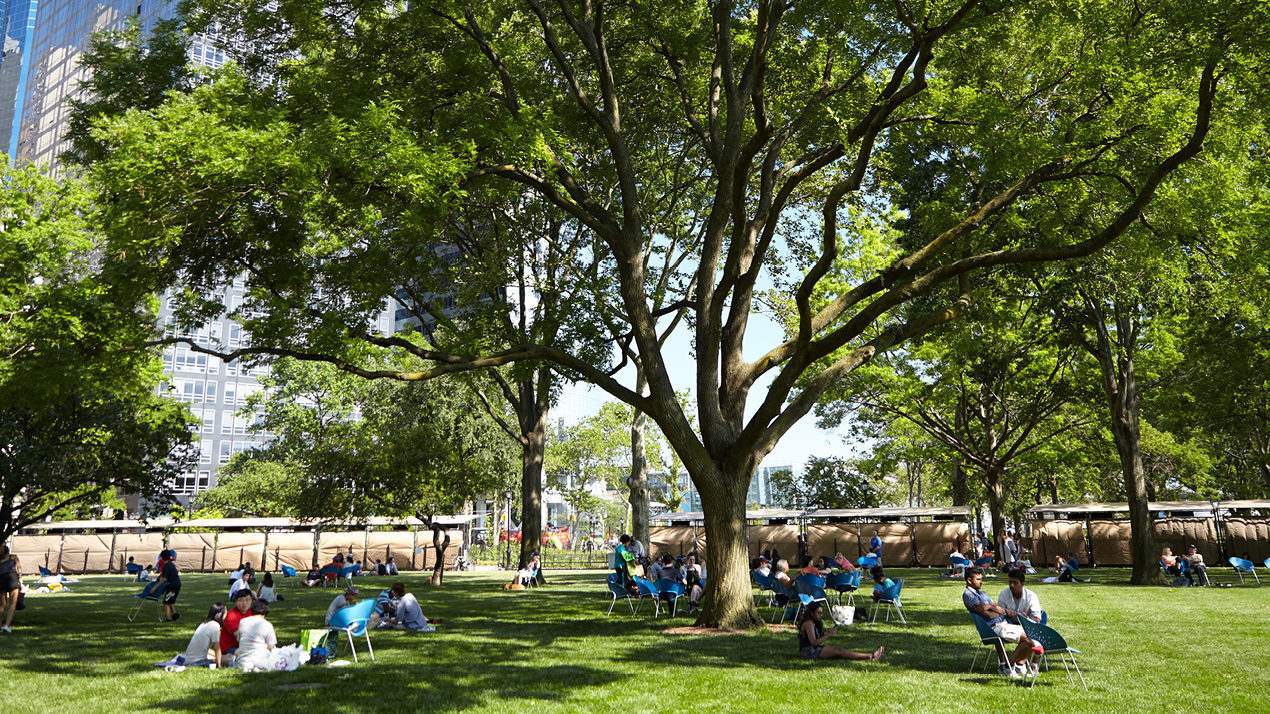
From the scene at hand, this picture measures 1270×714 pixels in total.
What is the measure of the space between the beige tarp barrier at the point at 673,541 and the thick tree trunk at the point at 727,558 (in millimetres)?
21153

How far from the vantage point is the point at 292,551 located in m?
38.3

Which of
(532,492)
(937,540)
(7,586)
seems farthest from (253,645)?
(937,540)

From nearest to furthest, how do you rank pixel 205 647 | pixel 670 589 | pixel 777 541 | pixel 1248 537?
pixel 205 647
pixel 670 589
pixel 1248 537
pixel 777 541

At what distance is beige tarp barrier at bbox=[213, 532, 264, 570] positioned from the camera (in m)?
38.6

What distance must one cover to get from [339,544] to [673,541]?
17.0 m

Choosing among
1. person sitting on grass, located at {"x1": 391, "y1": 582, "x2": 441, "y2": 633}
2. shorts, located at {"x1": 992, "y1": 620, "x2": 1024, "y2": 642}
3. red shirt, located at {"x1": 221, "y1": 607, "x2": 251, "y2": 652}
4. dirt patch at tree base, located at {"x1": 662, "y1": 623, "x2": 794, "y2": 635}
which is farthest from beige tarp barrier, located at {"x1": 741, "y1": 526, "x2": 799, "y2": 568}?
red shirt, located at {"x1": 221, "y1": 607, "x2": 251, "y2": 652}

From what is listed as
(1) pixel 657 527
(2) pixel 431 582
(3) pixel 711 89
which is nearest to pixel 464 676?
(3) pixel 711 89

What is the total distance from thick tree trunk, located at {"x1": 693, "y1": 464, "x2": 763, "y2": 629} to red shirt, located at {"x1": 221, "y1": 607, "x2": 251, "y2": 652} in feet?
22.2

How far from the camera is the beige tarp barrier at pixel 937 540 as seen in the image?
Result: 31842 mm

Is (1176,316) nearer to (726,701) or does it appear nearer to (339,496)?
(726,701)

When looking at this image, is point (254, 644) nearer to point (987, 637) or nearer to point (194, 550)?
point (987, 637)

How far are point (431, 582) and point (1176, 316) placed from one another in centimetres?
2469

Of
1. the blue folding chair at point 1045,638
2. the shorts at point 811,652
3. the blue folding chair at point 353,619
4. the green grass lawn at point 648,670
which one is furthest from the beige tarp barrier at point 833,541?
the blue folding chair at point 353,619

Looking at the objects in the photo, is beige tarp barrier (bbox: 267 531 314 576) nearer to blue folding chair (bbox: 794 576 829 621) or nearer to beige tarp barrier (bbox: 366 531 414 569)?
beige tarp barrier (bbox: 366 531 414 569)
